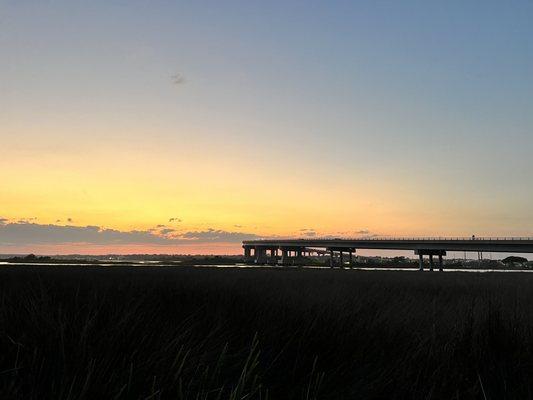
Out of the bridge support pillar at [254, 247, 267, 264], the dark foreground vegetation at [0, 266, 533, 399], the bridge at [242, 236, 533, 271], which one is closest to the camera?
the dark foreground vegetation at [0, 266, 533, 399]

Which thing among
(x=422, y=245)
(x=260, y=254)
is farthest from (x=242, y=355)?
(x=260, y=254)

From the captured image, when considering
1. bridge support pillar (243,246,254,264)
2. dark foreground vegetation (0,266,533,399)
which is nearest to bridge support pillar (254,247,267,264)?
bridge support pillar (243,246,254,264)

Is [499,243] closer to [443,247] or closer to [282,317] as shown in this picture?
[443,247]

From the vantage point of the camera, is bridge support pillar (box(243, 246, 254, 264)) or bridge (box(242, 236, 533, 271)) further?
bridge support pillar (box(243, 246, 254, 264))

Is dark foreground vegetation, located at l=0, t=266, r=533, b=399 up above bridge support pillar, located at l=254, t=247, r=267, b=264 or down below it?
above

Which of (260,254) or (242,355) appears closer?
(242,355)

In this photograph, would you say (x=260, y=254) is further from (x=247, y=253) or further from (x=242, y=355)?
(x=242, y=355)

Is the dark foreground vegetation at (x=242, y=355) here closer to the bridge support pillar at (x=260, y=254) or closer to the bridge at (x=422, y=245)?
the bridge at (x=422, y=245)

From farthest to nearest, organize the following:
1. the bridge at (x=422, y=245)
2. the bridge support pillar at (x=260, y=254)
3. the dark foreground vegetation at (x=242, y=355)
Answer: the bridge support pillar at (x=260, y=254) → the bridge at (x=422, y=245) → the dark foreground vegetation at (x=242, y=355)

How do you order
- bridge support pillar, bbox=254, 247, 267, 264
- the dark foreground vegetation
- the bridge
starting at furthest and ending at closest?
bridge support pillar, bbox=254, 247, 267, 264, the bridge, the dark foreground vegetation

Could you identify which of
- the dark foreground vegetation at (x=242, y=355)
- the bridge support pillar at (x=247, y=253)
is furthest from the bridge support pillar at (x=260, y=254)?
the dark foreground vegetation at (x=242, y=355)

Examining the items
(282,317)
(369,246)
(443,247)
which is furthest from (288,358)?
(369,246)

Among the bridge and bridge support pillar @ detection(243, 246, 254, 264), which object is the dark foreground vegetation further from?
bridge support pillar @ detection(243, 246, 254, 264)

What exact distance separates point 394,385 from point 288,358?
95cm
